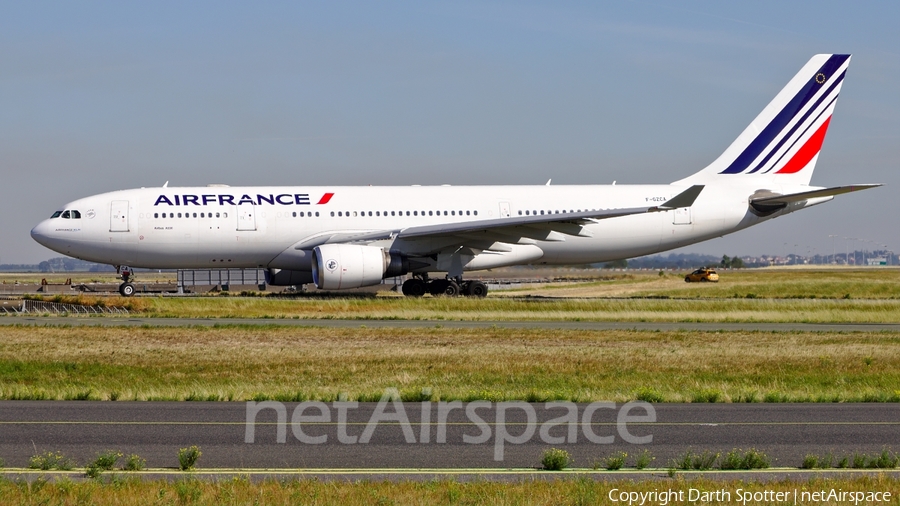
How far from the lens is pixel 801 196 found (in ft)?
117

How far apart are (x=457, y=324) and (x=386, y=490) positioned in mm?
18861

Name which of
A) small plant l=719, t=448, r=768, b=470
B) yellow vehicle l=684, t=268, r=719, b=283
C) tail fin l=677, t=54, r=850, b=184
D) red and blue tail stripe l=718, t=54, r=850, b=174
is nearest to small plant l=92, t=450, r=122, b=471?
small plant l=719, t=448, r=768, b=470

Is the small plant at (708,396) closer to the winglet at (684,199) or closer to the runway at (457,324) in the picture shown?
the runway at (457,324)

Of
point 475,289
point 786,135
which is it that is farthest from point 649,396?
point 786,135

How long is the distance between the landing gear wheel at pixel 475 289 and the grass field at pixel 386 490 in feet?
88.9

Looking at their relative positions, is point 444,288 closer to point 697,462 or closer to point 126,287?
point 126,287

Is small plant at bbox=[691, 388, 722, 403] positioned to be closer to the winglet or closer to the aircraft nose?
the winglet

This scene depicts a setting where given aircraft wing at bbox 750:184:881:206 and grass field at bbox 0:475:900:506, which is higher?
aircraft wing at bbox 750:184:881:206

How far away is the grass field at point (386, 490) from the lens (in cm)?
748

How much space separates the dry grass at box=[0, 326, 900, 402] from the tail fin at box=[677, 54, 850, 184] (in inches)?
594

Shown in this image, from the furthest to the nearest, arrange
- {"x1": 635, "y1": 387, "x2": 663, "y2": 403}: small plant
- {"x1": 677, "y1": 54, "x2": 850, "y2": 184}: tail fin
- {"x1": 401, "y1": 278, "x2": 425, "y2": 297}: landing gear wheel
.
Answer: {"x1": 677, "y1": 54, "x2": 850, "y2": 184}: tail fin, {"x1": 401, "y1": 278, "x2": 425, "y2": 297}: landing gear wheel, {"x1": 635, "y1": 387, "x2": 663, "y2": 403}: small plant

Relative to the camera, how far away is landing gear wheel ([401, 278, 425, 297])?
36156mm

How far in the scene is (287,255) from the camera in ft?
116

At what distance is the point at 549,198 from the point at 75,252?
56.1ft
